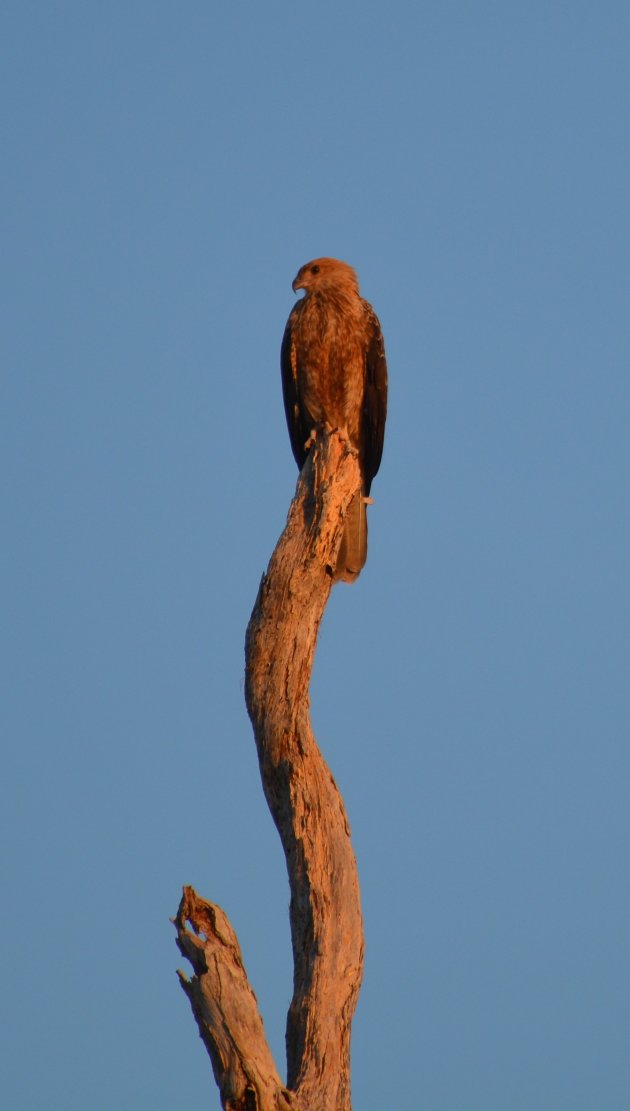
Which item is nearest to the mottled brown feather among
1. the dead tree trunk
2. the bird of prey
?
the bird of prey

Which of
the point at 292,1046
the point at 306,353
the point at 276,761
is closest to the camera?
the point at 292,1046

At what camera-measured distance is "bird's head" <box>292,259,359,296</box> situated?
8930mm

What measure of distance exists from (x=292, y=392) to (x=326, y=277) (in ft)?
2.58

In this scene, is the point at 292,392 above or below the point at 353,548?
above

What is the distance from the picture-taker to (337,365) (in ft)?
28.5

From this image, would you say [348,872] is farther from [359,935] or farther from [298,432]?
[298,432]

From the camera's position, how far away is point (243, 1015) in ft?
17.5

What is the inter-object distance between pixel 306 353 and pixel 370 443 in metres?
0.71

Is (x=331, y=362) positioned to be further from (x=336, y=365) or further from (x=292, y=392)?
(x=292, y=392)

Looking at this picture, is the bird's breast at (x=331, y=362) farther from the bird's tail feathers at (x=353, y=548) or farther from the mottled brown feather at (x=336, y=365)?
the bird's tail feathers at (x=353, y=548)

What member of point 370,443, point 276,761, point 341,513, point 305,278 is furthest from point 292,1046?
point 305,278

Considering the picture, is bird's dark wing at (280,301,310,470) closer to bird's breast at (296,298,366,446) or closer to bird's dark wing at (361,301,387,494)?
bird's breast at (296,298,366,446)

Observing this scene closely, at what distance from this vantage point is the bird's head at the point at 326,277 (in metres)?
8.93

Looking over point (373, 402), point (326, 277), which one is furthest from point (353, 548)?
point (326, 277)
